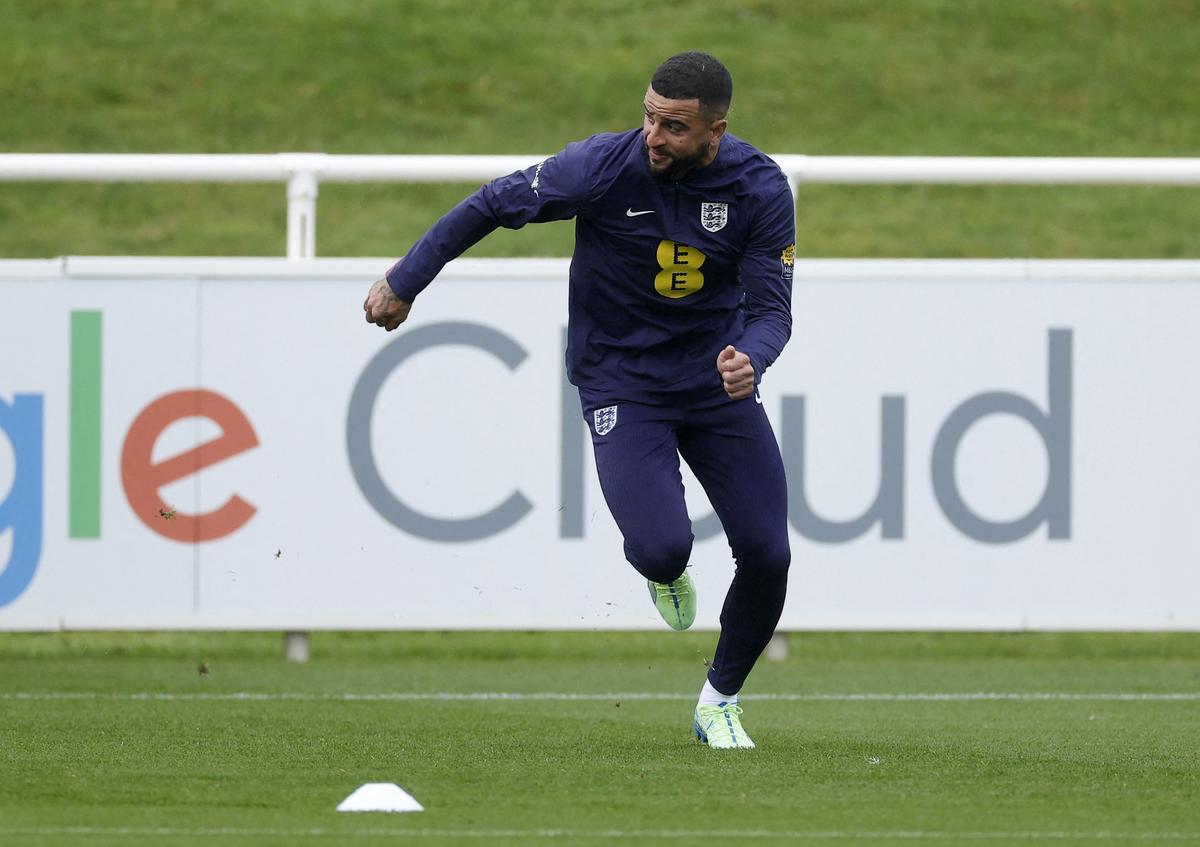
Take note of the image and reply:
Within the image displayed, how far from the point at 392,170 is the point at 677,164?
4.01 m

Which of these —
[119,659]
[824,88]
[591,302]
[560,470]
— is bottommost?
[119,659]

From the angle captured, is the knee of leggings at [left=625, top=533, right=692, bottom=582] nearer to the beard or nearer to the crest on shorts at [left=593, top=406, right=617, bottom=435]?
the crest on shorts at [left=593, top=406, right=617, bottom=435]

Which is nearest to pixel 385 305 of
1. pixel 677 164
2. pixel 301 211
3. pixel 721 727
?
pixel 677 164

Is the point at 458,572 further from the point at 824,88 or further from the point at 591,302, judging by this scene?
the point at 824,88

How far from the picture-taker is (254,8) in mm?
A: 24531

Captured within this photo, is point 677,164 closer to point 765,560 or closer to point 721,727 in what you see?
point 765,560

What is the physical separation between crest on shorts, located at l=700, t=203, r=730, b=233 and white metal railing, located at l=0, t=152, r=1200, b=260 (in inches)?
142

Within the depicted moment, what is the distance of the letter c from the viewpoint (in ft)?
32.7

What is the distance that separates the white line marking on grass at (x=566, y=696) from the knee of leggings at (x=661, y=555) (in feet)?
7.20

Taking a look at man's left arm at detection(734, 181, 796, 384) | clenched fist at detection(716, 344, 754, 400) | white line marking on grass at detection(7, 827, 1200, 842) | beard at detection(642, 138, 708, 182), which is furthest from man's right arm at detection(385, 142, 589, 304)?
white line marking on grass at detection(7, 827, 1200, 842)

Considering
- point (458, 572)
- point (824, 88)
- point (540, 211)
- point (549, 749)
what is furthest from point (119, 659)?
point (824, 88)

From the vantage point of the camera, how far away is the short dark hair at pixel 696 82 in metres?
6.21

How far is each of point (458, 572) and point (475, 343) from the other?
3.48 feet

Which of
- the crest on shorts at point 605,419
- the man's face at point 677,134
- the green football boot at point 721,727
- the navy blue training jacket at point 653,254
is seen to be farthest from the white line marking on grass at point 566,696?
the man's face at point 677,134
